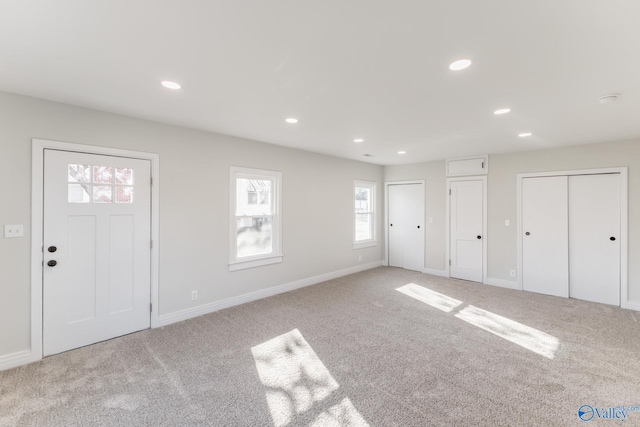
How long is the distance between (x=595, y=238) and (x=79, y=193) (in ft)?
22.7

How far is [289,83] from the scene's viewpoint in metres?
2.37

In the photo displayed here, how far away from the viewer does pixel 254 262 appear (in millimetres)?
4363

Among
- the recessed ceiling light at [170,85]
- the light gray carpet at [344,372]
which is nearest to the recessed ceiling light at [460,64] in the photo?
the recessed ceiling light at [170,85]

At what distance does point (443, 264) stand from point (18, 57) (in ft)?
21.3

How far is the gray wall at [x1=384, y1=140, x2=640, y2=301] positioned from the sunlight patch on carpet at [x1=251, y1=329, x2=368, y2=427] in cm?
410

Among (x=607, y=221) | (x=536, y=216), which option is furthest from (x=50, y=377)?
(x=607, y=221)

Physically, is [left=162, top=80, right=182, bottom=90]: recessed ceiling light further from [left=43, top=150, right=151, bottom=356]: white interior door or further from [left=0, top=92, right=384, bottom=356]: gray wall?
[left=43, top=150, right=151, bottom=356]: white interior door

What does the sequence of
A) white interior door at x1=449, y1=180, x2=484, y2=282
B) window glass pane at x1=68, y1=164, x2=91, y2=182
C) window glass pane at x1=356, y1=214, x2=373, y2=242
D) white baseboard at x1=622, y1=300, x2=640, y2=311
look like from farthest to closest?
window glass pane at x1=356, y1=214, x2=373, y2=242
white interior door at x1=449, y1=180, x2=484, y2=282
white baseboard at x1=622, y1=300, x2=640, y2=311
window glass pane at x1=68, y1=164, x2=91, y2=182

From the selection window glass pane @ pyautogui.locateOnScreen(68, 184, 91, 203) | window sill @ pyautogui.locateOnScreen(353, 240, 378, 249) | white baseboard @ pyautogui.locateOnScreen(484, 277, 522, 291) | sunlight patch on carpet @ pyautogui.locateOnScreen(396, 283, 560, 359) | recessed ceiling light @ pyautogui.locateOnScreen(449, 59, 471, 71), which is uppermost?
recessed ceiling light @ pyautogui.locateOnScreen(449, 59, 471, 71)

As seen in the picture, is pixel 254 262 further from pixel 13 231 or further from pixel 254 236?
pixel 13 231

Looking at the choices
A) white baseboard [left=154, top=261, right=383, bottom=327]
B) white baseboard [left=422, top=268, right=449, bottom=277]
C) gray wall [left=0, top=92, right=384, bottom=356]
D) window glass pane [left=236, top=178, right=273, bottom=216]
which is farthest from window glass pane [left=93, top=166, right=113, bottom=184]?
white baseboard [left=422, top=268, right=449, bottom=277]

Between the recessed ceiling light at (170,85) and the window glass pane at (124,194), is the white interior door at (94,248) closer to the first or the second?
the window glass pane at (124,194)

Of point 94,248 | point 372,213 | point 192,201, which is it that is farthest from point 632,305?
point 94,248

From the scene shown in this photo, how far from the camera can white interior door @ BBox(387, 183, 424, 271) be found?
6.29 meters
